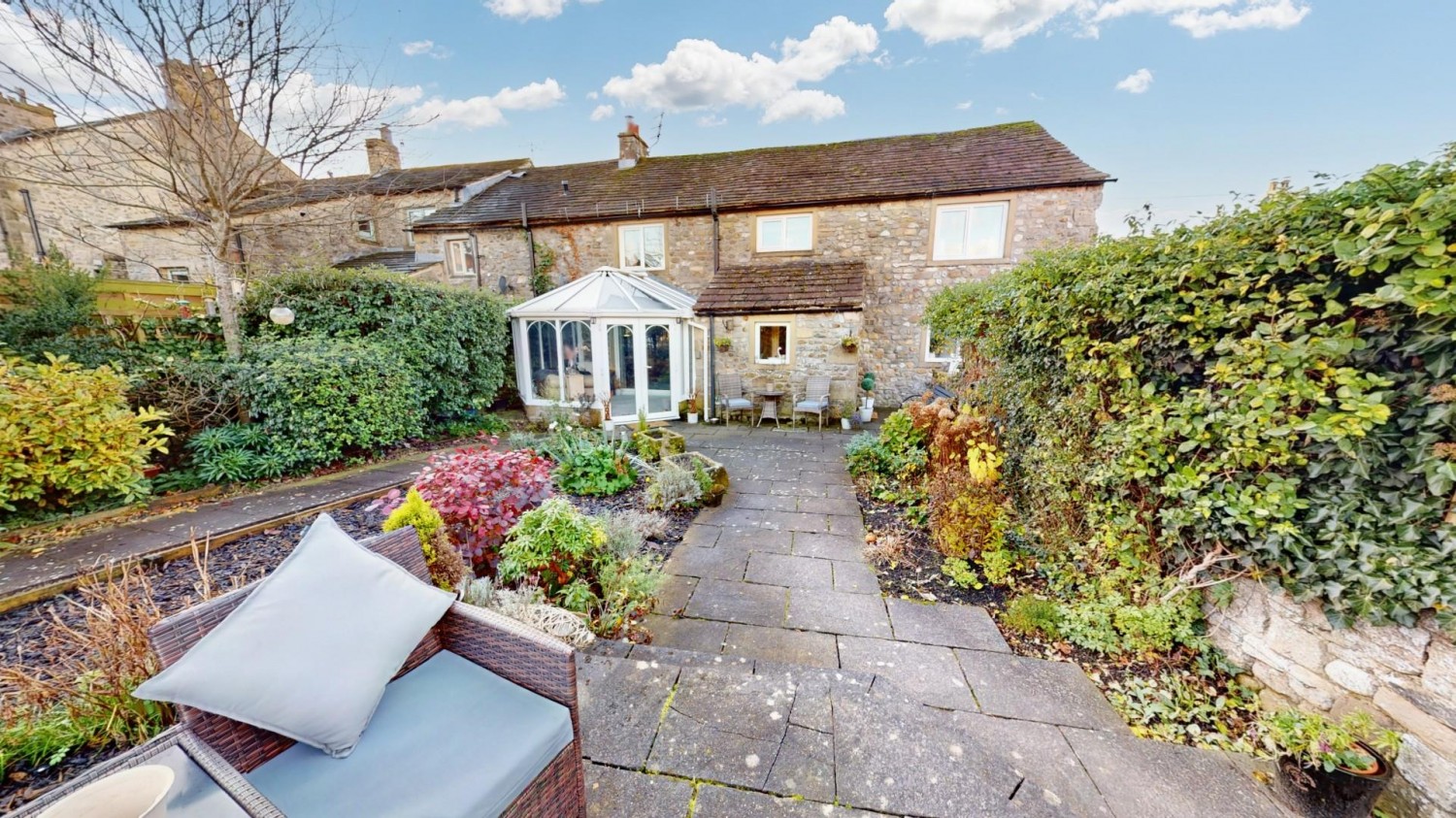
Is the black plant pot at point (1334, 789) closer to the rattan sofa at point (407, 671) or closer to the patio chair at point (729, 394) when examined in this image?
the rattan sofa at point (407, 671)

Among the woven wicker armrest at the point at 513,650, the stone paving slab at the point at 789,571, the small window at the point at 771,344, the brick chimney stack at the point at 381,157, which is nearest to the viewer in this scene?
the woven wicker armrest at the point at 513,650

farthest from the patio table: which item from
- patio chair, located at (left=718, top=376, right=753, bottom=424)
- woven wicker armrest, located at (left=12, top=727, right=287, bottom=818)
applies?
woven wicker armrest, located at (left=12, top=727, right=287, bottom=818)

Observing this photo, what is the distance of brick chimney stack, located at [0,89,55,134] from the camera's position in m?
5.20

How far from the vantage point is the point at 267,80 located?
553 centimetres

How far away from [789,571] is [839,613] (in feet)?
1.99

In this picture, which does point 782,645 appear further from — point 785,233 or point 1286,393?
point 785,233

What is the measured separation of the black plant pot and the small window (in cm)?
799

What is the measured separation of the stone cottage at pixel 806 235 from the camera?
921cm

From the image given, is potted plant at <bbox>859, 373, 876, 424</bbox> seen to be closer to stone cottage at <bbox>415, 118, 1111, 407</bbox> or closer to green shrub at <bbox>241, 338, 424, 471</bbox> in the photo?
stone cottage at <bbox>415, 118, 1111, 407</bbox>

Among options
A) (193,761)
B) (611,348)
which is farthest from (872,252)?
(193,761)

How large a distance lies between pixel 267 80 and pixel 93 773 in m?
7.47

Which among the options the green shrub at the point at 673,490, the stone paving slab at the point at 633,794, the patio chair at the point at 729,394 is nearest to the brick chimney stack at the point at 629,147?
the patio chair at the point at 729,394

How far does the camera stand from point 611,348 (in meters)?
9.23

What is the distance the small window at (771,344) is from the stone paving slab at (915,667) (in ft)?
22.9
